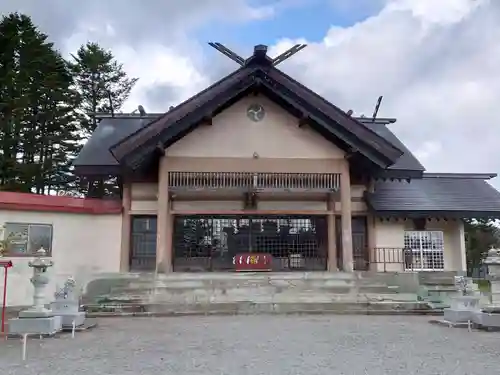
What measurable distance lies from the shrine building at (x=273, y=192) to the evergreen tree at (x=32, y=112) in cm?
1235

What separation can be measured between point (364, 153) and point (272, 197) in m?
3.63

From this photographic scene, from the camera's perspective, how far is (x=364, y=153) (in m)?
16.0

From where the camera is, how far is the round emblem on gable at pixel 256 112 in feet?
56.9

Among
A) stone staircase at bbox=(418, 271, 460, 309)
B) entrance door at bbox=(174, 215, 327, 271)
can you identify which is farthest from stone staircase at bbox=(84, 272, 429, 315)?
entrance door at bbox=(174, 215, 327, 271)

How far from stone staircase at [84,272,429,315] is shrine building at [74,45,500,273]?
4.02 ft

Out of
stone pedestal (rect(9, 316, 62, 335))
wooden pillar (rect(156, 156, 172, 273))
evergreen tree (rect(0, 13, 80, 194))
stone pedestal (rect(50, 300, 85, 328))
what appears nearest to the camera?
stone pedestal (rect(9, 316, 62, 335))

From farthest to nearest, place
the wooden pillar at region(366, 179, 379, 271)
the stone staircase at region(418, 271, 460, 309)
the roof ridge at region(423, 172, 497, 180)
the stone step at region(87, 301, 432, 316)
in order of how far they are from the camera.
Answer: the roof ridge at region(423, 172, 497, 180) → the wooden pillar at region(366, 179, 379, 271) → the stone staircase at region(418, 271, 460, 309) → the stone step at region(87, 301, 432, 316)

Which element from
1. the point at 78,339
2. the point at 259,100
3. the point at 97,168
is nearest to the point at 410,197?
the point at 259,100

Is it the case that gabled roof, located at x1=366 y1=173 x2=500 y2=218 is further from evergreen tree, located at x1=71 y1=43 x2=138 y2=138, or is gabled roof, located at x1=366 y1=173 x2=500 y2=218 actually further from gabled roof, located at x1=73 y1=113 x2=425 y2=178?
evergreen tree, located at x1=71 y1=43 x2=138 y2=138

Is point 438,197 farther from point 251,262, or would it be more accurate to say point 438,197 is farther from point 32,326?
point 32,326

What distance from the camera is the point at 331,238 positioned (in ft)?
56.8

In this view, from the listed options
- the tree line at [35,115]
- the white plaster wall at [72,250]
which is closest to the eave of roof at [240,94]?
the white plaster wall at [72,250]

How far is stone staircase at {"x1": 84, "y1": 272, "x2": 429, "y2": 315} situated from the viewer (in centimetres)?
1312

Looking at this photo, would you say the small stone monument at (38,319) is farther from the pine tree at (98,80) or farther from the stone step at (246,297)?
the pine tree at (98,80)
